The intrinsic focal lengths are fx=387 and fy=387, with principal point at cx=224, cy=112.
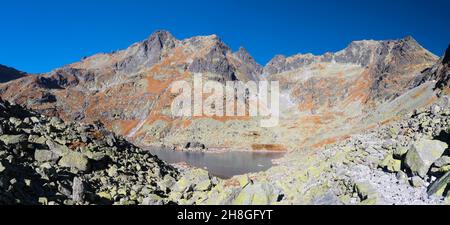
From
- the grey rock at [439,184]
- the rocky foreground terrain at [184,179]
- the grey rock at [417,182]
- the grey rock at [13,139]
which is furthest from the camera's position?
the grey rock at [13,139]

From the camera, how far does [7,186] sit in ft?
73.6

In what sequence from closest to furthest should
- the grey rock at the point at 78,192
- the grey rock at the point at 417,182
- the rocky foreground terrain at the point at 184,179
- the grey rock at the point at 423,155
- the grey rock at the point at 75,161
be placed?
the grey rock at the point at 417,182, the rocky foreground terrain at the point at 184,179, the grey rock at the point at 423,155, the grey rock at the point at 78,192, the grey rock at the point at 75,161

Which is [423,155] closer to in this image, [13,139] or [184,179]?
[184,179]

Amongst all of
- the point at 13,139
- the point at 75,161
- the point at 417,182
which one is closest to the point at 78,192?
the point at 75,161

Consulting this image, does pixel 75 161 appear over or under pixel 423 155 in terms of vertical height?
under

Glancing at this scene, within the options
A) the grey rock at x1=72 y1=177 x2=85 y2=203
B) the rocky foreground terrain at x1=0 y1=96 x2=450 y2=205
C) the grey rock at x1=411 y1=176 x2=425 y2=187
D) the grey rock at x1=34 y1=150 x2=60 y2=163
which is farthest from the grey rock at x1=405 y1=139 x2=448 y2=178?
the grey rock at x1=34 y1=150 x2=60 y2=163

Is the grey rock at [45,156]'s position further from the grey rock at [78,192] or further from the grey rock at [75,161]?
the grey rock at [78,192]

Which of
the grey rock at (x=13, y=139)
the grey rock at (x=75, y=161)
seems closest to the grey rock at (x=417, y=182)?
the grey rock at (x=75, y=161)

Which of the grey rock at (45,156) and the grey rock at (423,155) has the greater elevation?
the grey rock at (423,155)

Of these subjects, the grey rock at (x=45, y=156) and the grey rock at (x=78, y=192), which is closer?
the grey rock at (x=78, y=192)

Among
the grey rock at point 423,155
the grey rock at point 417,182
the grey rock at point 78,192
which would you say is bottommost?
the grey rock at point 78,192
